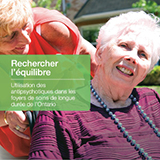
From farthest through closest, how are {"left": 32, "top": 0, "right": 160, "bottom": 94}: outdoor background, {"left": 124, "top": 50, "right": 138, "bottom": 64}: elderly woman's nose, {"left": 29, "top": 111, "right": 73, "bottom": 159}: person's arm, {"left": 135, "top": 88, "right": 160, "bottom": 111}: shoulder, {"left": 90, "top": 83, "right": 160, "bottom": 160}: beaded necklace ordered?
1. {"left": 32, "top": 0, "right": 160, "bottom": 94}: outdoor background
2. {"left": 135, "top": 88, "right": 160, "bottom": 111}: shoulder
3. {"left": 124, "top": 50, "right": 138, "bottom": 64}: elderly woman's nose
4. {"left": 90, "top": 83, "right": 160, "bottom": 160}: beaded necklace
5. {"left": 29, "top": 111, "right": 73, "bottom": 159}: person's arm

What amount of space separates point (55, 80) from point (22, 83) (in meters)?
0.31

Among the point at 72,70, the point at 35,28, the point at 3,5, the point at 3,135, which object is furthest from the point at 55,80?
the point at 3,5

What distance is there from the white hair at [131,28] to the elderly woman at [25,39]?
1.26 ft

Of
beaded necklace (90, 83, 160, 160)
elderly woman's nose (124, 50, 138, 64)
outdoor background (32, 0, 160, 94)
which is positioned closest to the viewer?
beaded necklace (90, 83, 160, 160)

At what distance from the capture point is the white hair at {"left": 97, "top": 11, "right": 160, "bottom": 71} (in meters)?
1.82

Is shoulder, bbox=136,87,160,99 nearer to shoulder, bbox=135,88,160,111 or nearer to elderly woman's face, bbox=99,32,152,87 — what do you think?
shoulder, bbox=135,88,160,111

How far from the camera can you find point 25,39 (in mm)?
1844

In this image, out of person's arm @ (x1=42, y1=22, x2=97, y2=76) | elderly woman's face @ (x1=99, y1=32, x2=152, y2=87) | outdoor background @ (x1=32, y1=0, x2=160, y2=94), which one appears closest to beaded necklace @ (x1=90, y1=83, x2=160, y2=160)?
elderly woman's face @ (x1=99, y1=32, x2=152, y2=87)

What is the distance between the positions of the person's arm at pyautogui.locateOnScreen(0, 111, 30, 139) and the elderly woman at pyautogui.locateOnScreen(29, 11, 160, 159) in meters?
0.13

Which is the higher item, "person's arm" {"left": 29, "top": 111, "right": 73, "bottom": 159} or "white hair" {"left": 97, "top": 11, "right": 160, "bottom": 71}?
"white hair" {"left": 97, "top": 11, "right": 160, "bottom": 71}

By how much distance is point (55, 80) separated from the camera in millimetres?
2193

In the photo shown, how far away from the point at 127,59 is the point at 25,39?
75 centimetres

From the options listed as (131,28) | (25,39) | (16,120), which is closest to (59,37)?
(25,39)

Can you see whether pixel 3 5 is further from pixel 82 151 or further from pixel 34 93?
pixel 82 151
